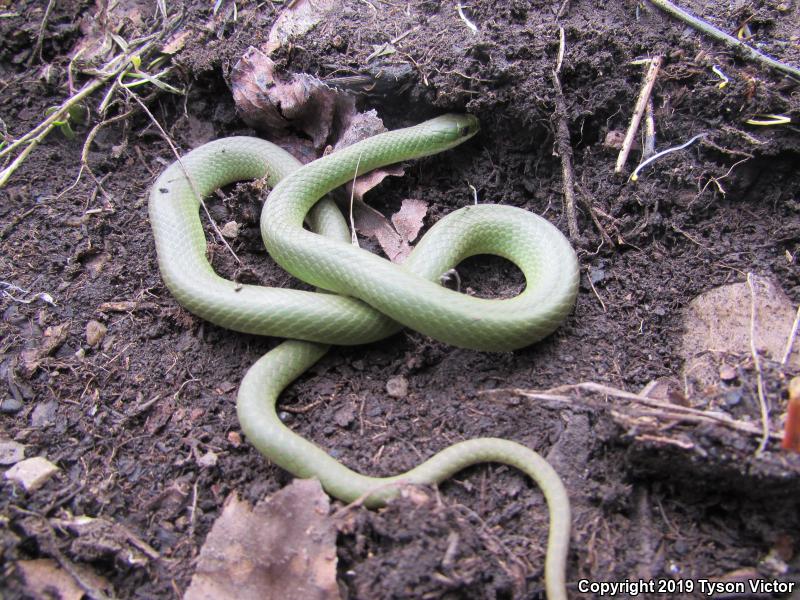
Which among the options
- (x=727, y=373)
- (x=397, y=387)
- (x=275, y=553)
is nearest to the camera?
(x=275, y=553)

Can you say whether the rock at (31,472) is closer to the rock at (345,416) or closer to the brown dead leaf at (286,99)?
the rock at (345,416)

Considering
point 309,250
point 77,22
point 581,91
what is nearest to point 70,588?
point 309,250

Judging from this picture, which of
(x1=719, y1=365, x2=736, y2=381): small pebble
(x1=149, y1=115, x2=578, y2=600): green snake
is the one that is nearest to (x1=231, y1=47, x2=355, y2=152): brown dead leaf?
(x1=149, y1=115, x2=578, y2=600): green snake

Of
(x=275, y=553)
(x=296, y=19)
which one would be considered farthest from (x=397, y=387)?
(x=296, y=19)

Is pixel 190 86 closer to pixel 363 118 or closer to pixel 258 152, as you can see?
pixel 258 152

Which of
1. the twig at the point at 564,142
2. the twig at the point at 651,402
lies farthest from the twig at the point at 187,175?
the twig at the point at 564,142

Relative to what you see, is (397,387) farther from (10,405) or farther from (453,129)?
(10,405)

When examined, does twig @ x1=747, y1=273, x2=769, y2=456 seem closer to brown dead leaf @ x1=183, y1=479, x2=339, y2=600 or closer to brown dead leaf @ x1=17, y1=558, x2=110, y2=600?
brown dead leaf @ x1=183, y1=479, x2=339, y2=600
